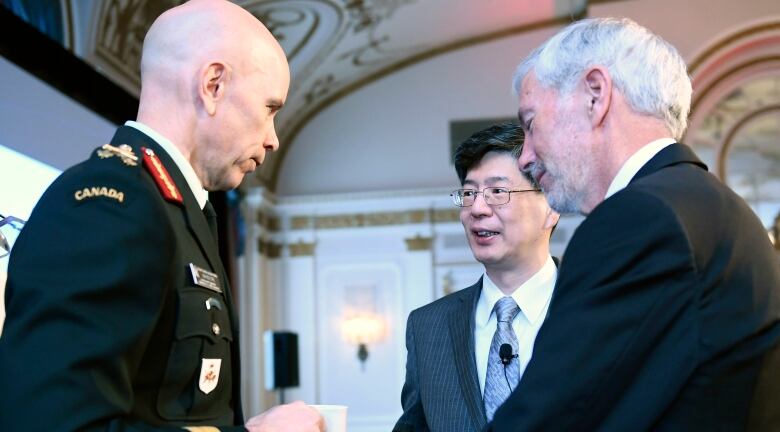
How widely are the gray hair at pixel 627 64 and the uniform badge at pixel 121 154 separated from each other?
73 cm

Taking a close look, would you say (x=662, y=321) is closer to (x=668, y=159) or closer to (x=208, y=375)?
(x=668, y=159)

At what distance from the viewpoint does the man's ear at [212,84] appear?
5.17ft

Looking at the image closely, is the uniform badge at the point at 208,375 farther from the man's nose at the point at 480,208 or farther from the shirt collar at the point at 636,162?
the man's nose at the point at 480,208

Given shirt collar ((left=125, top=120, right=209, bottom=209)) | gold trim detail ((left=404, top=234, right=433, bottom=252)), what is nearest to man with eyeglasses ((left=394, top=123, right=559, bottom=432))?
shirt collar ((left=125, top=120, right=209, bottom=209))

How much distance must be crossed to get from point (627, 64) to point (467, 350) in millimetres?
1024

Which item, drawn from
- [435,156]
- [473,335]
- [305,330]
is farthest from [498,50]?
[473,335]

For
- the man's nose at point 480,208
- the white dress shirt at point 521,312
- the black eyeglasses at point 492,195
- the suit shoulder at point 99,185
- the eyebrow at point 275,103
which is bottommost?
the white dress shirt at point 521,312

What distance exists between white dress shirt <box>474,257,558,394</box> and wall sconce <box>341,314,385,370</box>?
9.00 metres

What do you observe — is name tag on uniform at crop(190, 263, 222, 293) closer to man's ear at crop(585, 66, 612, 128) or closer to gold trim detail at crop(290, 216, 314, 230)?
man's ear at crop(585, 66, 612, 128)

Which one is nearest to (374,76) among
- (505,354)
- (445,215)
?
(445,215)

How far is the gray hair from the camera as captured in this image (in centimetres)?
159

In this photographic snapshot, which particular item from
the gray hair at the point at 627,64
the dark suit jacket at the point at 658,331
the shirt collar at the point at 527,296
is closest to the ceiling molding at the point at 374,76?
the shirt collar at the point at 527,296

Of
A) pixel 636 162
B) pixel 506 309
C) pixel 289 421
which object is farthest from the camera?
pixel 506 309

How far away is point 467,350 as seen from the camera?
94.3 inches
